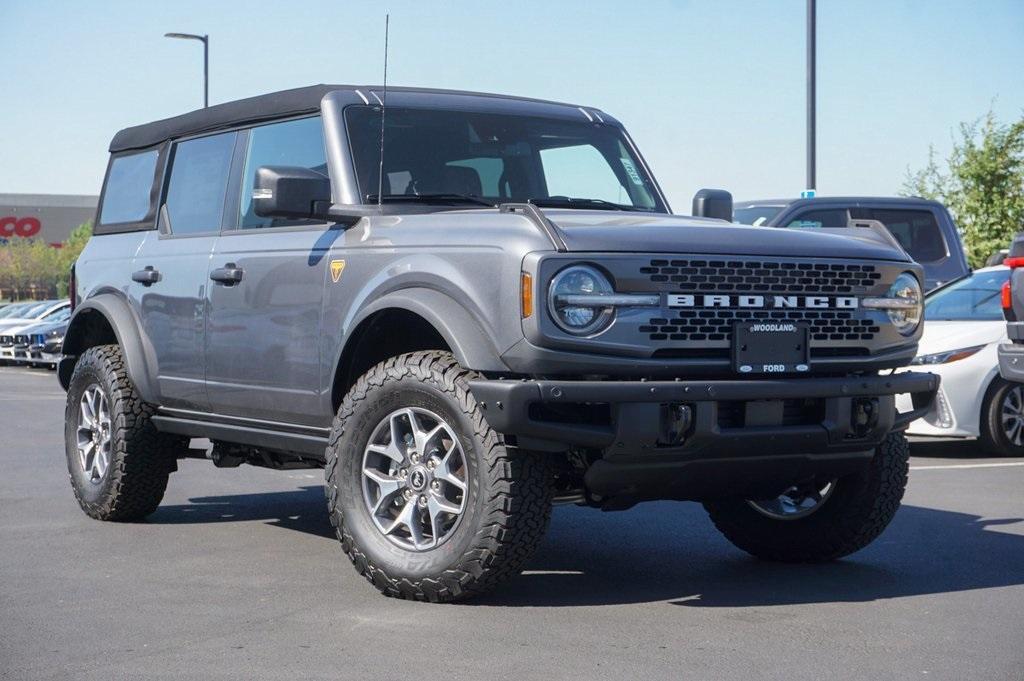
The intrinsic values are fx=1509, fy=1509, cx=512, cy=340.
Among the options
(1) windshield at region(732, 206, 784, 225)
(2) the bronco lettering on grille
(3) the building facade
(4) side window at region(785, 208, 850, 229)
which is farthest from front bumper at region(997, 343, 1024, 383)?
(3) the building facade

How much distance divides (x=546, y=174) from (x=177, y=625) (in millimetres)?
2834

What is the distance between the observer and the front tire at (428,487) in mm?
5293

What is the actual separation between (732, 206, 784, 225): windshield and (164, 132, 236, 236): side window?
24.8ft

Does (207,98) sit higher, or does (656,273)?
(207,98)

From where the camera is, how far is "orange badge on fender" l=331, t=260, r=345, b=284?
6.14 meters

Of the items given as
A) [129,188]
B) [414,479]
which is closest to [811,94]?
[129,188]

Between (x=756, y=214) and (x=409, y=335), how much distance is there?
8982mm

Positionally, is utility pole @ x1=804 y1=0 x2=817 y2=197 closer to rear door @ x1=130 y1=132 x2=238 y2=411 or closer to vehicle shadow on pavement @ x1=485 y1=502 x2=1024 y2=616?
vehicle shadow on pavement @ x1=485 y1=502 x2=1024 y2=616

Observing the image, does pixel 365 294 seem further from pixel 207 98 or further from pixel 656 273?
pixel 207 98

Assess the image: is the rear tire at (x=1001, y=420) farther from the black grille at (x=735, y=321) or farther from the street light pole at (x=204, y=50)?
the street light pole at (x=204, y=50)

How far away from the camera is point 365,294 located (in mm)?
5914

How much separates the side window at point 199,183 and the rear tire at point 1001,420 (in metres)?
6.41

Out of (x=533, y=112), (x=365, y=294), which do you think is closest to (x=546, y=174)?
(x=533, y=112)

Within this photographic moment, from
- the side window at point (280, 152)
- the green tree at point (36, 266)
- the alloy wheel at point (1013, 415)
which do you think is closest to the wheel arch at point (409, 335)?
the side window at point (280, 152)
